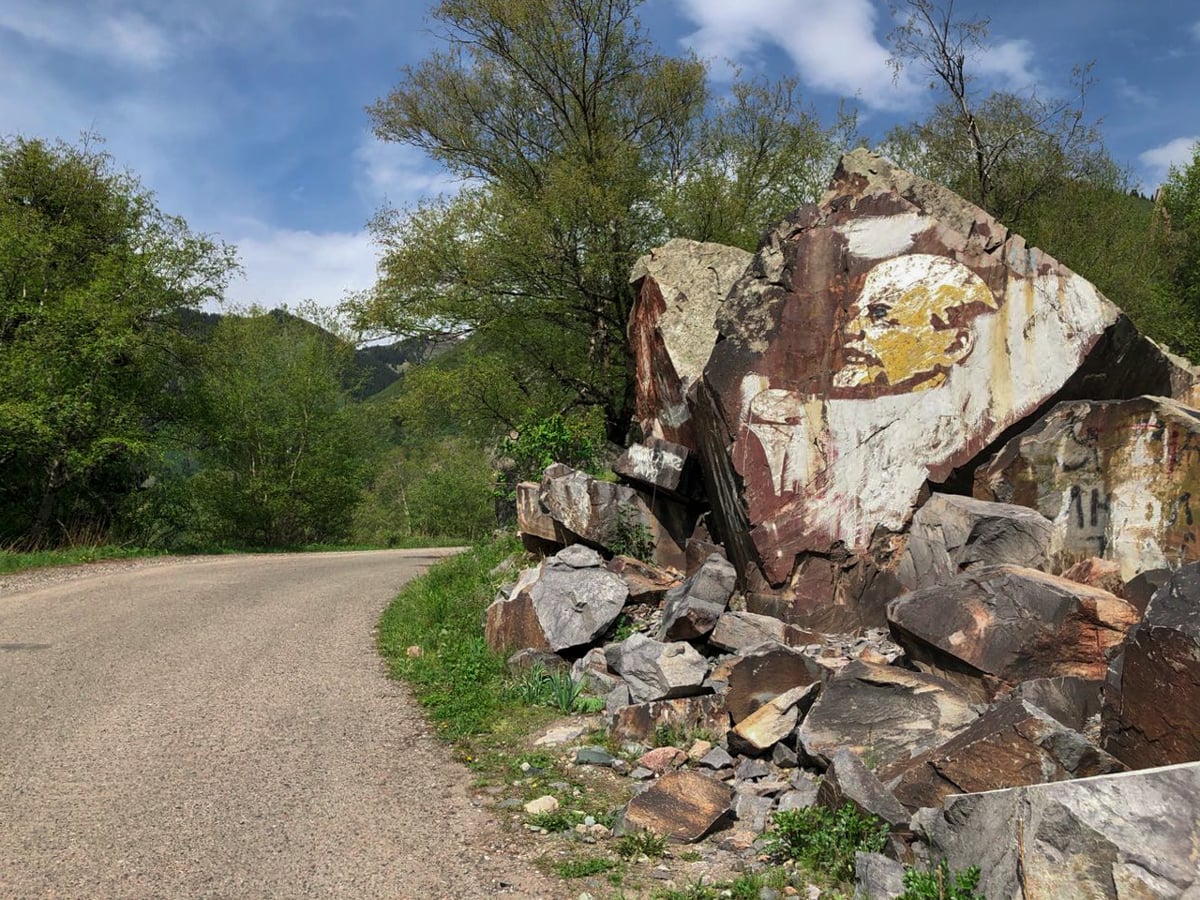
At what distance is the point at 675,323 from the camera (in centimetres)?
1048

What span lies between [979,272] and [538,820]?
19.5ft

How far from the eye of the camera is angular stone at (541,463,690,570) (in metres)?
9.30

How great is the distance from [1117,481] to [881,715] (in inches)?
112

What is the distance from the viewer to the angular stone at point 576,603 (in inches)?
302

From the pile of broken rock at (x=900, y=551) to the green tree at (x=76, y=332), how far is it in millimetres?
10547

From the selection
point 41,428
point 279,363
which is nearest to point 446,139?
point 279,363

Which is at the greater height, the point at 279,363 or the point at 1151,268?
the point at 1151,268

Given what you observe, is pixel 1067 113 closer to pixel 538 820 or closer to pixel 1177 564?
pixel 1177 564

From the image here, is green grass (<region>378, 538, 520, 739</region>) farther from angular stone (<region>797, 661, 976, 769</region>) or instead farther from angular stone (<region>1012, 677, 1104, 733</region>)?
angular stone (<region>1012, 677, 1104, 733</region>)

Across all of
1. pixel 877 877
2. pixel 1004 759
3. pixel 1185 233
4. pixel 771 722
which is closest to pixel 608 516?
pixel 771 722

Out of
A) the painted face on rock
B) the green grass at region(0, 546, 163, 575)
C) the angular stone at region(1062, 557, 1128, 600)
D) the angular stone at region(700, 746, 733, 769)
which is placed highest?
the painted face on rock

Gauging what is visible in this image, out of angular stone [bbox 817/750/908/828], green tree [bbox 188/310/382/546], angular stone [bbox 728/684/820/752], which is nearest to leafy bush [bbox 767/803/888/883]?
angular stone [bbox 817/750/908/828]

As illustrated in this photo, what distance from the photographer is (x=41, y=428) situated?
14828mm

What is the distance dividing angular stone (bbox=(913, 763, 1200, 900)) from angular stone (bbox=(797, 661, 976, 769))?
1.57m
